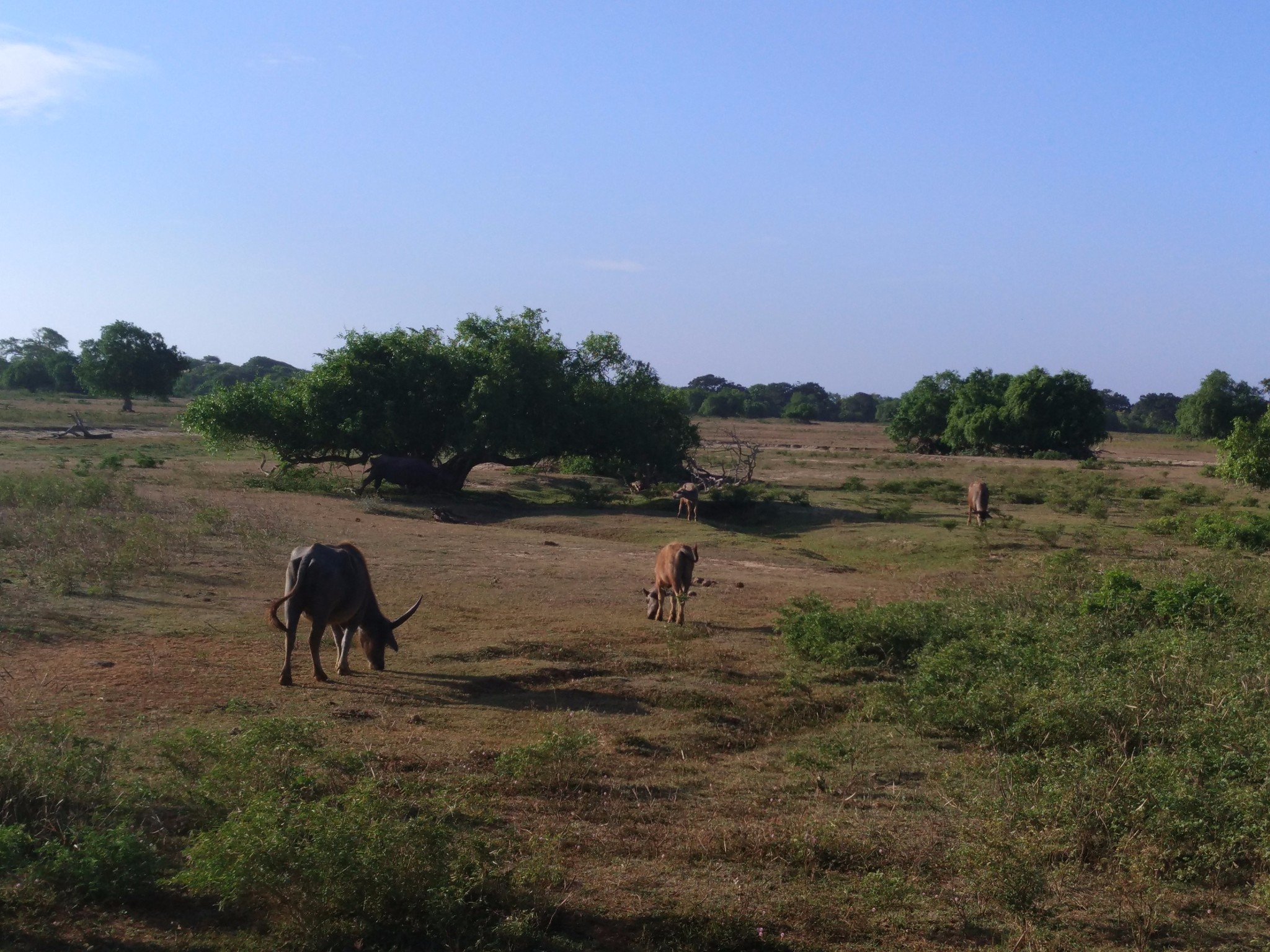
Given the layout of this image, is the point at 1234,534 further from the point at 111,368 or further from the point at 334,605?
the point at 111,368

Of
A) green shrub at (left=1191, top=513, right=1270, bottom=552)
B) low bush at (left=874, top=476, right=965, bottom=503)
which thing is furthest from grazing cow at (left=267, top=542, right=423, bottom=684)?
low bush at (left=874, top=476, right=965, bottom=503)

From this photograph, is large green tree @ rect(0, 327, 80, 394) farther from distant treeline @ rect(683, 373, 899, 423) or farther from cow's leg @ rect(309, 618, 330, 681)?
cow's leg @ rect(309, 618, 330, 681)

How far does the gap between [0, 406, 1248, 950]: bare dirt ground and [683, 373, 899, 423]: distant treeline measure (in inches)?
2449

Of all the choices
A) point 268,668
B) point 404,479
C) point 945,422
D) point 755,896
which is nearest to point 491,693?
point 268,668

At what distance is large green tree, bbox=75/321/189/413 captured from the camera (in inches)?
2387

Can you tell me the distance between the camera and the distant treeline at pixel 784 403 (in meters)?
90.1

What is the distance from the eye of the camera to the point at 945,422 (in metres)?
56.6

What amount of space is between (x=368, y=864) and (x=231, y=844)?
26.9 inches

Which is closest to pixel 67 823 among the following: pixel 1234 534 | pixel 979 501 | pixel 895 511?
pixel 1234 534

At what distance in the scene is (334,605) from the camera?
418 inches

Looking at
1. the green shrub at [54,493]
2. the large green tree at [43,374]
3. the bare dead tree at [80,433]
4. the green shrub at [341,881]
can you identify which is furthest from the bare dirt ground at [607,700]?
the large green tree at [43,374]

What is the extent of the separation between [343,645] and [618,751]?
3.58 meters

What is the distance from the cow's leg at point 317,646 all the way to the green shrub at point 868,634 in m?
5.31

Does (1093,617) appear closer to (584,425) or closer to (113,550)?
(113,550)
